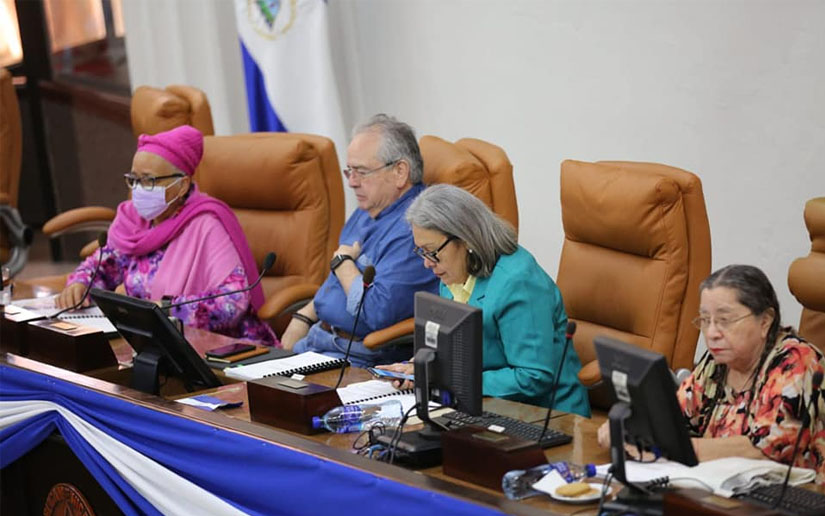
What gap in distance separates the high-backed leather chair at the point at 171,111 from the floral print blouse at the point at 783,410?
2.98 metres

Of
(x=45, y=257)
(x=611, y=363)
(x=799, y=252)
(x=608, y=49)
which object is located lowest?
(x=45, y=257)

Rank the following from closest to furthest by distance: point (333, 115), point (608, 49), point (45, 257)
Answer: point (608, 49), point (333, 115), point (45, 257)

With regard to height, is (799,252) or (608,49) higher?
(608,49)

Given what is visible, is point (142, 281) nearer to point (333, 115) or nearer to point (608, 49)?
point (333, 115)

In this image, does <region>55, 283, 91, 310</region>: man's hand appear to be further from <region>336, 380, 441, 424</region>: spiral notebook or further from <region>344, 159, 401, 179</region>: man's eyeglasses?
<region>336, 380, 441, 424</region>: spiral notebook

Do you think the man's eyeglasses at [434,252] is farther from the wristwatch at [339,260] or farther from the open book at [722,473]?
the open book at [722,473]

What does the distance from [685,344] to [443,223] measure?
707 millimetres

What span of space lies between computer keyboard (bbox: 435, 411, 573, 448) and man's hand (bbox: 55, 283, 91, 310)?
180 cm

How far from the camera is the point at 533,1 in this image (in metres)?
4.44

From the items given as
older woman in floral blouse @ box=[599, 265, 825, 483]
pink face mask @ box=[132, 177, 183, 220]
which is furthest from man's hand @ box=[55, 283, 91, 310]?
older woman in floral blouse @ box=[599, 265, 825, 483]

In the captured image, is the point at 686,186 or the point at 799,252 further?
the point at 799,252

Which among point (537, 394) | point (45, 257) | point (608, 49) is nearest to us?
point (537, 394)

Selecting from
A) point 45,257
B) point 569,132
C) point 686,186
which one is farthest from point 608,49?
point 45,257

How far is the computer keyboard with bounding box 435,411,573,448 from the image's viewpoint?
7.21 feet
